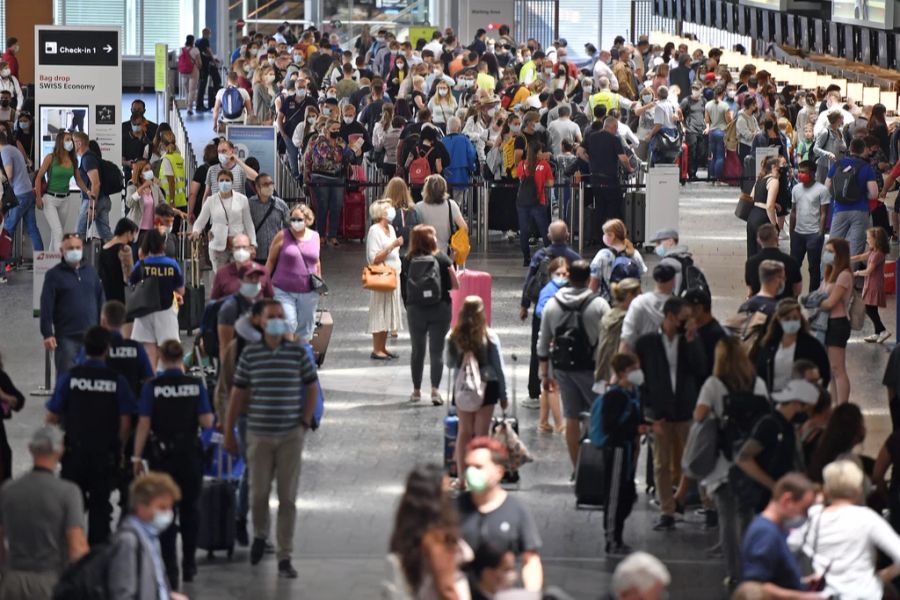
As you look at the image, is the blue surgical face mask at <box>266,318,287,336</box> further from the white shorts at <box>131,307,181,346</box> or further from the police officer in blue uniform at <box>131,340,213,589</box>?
the white shorts at <box>131,307,181,346</box>

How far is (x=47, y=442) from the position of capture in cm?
970

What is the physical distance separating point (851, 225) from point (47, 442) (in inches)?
485

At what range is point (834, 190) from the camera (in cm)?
2017

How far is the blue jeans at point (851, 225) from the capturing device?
20.2 meters

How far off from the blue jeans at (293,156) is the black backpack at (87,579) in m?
19.4

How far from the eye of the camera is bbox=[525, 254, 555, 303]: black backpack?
15656 millimetres

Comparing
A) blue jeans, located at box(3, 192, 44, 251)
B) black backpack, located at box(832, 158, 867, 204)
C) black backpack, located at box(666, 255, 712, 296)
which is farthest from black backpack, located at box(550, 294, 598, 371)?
blue jeans, located at box(3, 192, 44, 251)

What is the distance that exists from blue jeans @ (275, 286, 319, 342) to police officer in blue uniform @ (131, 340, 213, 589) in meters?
5.03

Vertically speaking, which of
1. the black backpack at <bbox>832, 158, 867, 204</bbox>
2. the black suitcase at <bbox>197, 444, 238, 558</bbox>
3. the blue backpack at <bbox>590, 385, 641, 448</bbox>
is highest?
the black backpack at <bbox>832, 158, 867, 204</bbox>

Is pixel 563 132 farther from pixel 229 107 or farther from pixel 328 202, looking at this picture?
pixel 229 107

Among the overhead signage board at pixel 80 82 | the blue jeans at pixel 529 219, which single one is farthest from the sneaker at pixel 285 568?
the blue jeans at pixel 529 219

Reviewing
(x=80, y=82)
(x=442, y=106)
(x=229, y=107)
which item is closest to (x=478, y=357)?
(x=80, y=82)

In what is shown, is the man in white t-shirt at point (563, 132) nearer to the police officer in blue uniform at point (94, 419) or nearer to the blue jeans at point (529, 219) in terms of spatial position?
the blue jeans at point (529, 219)

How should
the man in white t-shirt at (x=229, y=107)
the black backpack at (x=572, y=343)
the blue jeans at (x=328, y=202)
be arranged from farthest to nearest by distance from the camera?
the man in white t-shirt at (x=229, y=107), the blue jeans at (x=328, y=202), the black backpack at (x=572, y=343)
